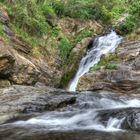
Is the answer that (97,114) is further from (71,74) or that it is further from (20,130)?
(71,74)

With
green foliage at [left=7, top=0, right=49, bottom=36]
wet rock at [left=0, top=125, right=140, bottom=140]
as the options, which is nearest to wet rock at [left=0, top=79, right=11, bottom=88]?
green foliage at [left=7, top=0, right=49, bottom=36]

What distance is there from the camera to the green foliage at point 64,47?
31.1 metres

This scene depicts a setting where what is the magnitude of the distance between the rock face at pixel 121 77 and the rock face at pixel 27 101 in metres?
3.93

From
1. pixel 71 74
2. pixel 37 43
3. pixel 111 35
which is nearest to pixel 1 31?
pixel 37 43

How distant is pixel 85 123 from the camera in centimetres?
1459

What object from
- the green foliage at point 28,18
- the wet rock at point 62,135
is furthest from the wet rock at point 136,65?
the green foliage at point 28,18

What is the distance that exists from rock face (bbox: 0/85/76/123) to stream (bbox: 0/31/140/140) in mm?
490

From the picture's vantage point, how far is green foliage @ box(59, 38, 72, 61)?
3114cm

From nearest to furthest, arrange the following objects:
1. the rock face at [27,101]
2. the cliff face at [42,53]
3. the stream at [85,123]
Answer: the stream at [85,123] < the rock face at [27,101] < the cliff face at [42,53]

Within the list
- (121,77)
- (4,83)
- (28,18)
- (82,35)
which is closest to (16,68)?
(4,83)

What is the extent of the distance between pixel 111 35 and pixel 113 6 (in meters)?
9.13

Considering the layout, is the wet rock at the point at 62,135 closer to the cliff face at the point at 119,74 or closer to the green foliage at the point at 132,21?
the cliff face at the point at 119,74

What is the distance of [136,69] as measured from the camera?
72.8 ft

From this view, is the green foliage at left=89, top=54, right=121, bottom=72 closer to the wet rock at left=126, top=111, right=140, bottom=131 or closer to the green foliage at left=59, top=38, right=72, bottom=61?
the green foliage at left=59, top=38, right=72, bottom=61
